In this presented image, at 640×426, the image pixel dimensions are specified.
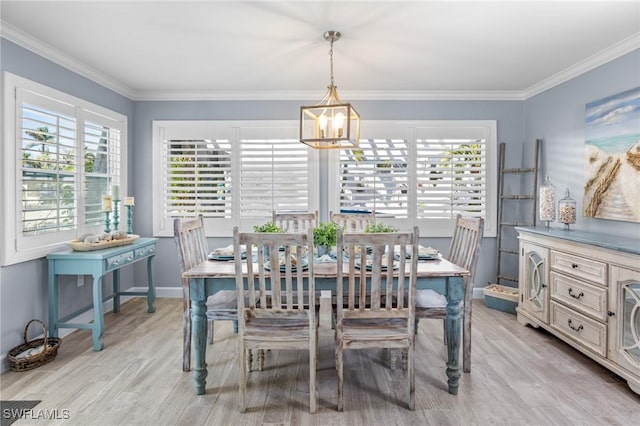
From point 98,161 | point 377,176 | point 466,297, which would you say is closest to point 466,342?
point 466,297

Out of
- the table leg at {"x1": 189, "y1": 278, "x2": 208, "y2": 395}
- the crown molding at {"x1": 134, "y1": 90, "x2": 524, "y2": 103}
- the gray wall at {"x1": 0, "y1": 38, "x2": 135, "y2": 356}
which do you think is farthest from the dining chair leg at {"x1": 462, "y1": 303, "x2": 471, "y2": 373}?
the gray wall at {"x1": 0, "y1": 38, "x2": 135, "y2": 356}

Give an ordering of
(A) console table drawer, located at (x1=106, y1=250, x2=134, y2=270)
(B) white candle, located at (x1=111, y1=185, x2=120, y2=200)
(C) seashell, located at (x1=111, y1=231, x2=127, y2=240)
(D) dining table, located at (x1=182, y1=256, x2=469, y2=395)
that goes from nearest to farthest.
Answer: (D) dining table, located at (x1=182, y1=256, x2=469, y2=395), (A) console table drawer, located at (x1=106, y1=250, x2=134, y2=270), (C) seashell, located at (x1=111, y1=231, x2=127, y2=240), (B) white candle, located at (x1=111, y1=185, x2=120, y2=200)

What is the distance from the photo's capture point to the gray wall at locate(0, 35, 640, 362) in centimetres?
295

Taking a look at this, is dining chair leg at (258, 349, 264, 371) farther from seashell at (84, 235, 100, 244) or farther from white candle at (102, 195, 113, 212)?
white candle at (102, 195, 113, 212)

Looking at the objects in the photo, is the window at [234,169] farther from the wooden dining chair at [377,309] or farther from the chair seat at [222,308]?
the wooden dining chair at [377,309]

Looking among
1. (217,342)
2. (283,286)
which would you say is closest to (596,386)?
(283,286)

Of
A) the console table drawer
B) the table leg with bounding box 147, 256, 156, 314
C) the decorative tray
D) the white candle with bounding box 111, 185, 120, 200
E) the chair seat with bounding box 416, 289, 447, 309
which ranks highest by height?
the white candle with bounding box 111, 185, 120, 200

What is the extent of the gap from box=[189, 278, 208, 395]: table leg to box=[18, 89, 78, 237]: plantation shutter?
65.2 inches

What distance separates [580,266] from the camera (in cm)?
287

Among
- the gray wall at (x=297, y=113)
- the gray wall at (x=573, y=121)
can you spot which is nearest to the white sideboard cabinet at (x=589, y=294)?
the gray wall at (x=573, y=121)

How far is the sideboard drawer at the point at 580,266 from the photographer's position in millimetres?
2664

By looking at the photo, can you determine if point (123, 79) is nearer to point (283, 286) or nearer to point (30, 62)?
point (30, 62)

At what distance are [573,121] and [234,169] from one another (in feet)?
12.2

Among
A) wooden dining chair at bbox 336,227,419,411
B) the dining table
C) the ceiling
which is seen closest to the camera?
wooden dining chair at bbox 336,227,419,411
